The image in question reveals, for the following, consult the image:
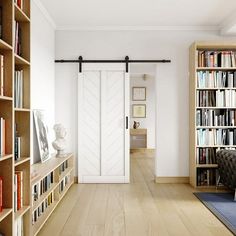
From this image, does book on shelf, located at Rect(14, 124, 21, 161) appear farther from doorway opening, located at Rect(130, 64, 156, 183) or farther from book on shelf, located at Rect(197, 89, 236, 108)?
doorway opening, located at Rect(130, 64, 156, 183)

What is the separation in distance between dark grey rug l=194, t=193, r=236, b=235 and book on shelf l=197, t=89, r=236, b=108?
4.86 feet

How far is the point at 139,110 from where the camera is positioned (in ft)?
35.5

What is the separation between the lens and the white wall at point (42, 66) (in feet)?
13.7

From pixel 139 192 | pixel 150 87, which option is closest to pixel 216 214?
pixel 139 192

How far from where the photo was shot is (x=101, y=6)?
4.54m

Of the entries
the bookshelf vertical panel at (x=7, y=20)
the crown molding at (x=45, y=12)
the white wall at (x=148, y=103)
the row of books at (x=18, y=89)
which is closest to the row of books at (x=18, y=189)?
the row of books at (x=18, y=89)

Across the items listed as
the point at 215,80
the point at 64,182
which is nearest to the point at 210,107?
the point at 215,80

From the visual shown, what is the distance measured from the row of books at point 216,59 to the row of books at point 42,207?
10.5ft

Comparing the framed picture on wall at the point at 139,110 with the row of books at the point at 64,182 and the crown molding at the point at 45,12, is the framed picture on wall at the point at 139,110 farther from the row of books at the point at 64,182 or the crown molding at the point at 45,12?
the row of books at the point at 64,182

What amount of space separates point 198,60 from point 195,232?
301 cm

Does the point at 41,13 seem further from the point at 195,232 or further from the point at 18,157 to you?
the point at 195,232

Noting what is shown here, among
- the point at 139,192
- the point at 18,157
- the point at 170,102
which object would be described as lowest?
→ the point at 139,192

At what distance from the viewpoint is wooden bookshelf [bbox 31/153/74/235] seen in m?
3.08

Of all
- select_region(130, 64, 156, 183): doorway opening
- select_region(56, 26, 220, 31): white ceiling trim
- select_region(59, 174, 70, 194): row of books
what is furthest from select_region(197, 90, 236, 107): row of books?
select_region(130, 64, 156, 183): doorway opening
